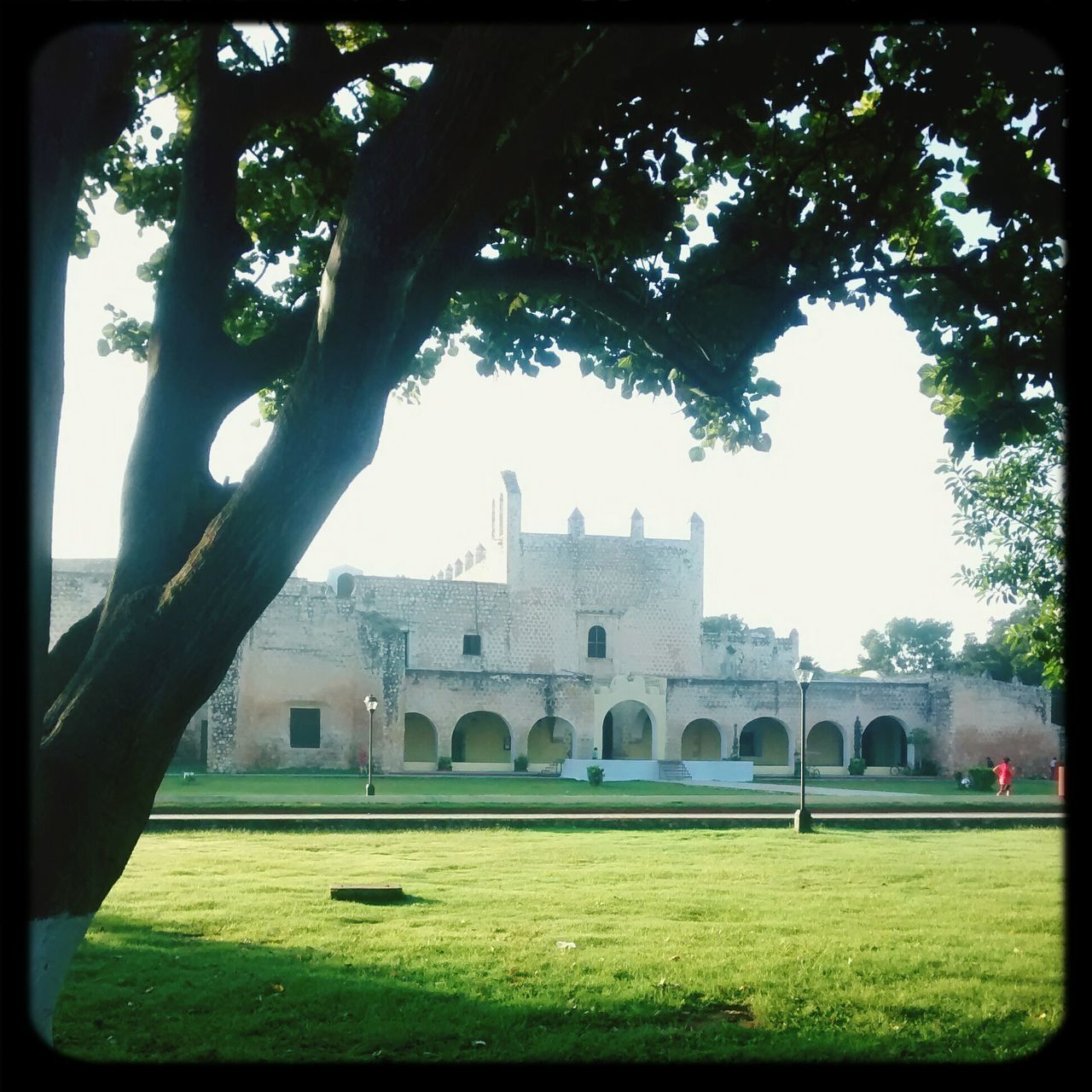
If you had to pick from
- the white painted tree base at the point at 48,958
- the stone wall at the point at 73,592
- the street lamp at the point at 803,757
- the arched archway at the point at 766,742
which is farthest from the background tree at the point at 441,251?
the arched archway at the point at 766,742

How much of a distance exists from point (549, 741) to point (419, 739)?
15.1ft

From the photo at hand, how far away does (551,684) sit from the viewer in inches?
1528

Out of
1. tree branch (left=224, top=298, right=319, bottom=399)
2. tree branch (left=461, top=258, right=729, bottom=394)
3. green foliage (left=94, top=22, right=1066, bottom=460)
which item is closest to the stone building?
green foliage (left=94, top=22, right=1066, bottom=460)

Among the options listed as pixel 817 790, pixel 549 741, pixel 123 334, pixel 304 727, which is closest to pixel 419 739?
pixel 549 741

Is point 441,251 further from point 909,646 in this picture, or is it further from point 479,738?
point 909,646

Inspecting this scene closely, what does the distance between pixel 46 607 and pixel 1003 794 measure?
2663 cm

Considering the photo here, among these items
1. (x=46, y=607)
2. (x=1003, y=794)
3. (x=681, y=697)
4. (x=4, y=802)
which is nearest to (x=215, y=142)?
(x=46, y=607)

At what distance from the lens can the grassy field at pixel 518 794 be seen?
62.8 ft

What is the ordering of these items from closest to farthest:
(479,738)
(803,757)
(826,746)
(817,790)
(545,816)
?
1. (803,757)
2. (545,816)
3. (817,790)
4. (479,738)
5. (826,746)

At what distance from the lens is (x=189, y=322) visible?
4984mm

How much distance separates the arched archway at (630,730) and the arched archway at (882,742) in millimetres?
8052

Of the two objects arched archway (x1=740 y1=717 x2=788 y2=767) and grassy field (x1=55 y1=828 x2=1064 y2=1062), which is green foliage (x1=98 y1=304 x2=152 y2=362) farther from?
arched archway (x1=740 y1=717 x2=788 y2=767)

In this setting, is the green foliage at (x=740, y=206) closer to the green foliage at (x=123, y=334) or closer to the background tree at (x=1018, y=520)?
the green foliage at (x=123, y=334)

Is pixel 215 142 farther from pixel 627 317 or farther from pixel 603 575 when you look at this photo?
pixel 603 575
